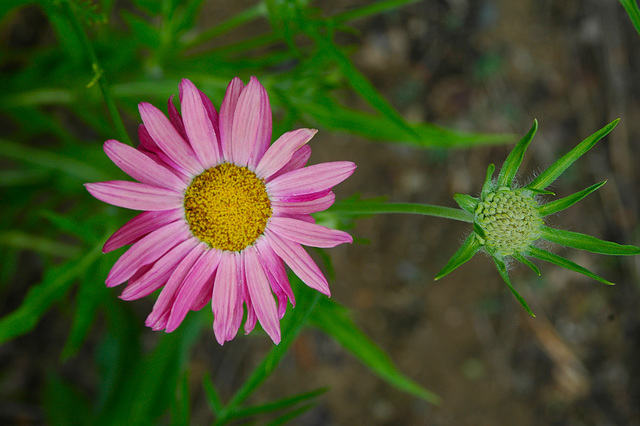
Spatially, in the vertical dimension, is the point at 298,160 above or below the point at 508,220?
above

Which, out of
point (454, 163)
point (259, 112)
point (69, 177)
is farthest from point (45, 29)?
point (454, 163)

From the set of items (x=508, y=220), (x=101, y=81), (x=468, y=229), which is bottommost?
(x=508, y=220)

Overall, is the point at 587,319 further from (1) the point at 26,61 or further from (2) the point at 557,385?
Answer: (1) the point at 26,61

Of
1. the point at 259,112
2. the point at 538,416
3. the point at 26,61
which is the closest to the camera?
the point at 259,112

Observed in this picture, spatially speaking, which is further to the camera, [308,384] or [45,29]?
[308,384]

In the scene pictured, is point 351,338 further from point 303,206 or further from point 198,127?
point 198,127

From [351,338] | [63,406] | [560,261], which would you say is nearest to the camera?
[560,261]

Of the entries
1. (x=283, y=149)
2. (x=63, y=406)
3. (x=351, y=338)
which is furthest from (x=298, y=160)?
(x=63, y=406)
